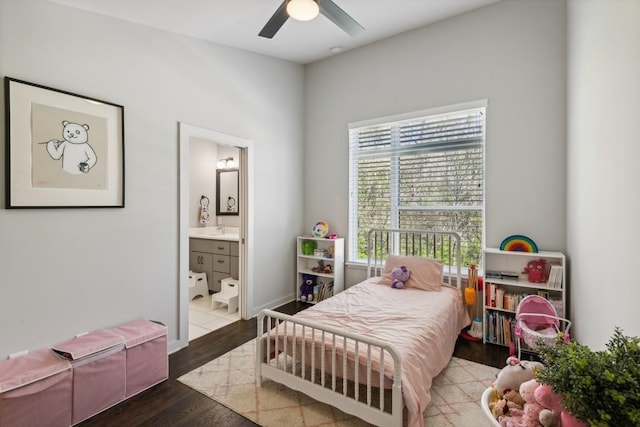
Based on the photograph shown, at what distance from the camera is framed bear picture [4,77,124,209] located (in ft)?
6.52

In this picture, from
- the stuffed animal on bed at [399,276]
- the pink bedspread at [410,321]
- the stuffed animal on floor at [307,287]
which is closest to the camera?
the pink bedspread at [410,321]

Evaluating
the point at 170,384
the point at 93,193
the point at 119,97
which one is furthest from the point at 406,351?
the point at 119,97

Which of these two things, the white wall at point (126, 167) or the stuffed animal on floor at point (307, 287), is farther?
the stuffed animal on floor at point (307, 287)

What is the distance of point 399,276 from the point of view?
10.6 ft

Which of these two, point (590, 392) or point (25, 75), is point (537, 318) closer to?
point (590, 392)

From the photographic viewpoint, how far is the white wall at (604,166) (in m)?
1.24

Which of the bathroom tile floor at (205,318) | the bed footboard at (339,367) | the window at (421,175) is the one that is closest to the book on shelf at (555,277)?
→ the window at (421,175)

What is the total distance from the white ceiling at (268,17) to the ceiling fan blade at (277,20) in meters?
0.39

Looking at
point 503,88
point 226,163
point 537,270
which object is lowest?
point 537,270

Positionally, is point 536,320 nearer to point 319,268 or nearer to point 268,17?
point 319,268

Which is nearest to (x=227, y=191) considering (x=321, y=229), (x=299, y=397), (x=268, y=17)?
(x=321, y=229)

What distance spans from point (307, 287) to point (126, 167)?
2.56 metres

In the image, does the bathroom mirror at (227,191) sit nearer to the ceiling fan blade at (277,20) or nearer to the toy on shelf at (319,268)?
the toy on shelf at (319,268)

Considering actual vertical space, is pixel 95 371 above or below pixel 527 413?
below
